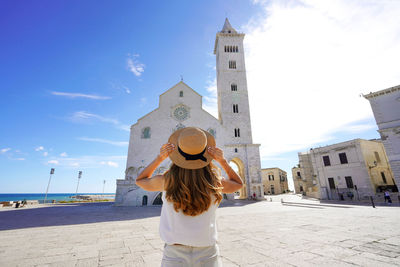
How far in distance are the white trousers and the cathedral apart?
1946 centimetres

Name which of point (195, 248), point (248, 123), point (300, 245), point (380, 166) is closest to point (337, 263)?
point (300, 245)

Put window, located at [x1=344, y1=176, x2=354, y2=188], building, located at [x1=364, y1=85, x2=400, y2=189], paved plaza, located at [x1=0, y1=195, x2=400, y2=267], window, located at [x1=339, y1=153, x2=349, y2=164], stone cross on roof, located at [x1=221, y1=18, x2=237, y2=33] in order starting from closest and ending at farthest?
paved plaza, located at [x1=0, y1=195, x2=400, y2=267] → building, located at [x1=364, y1=85, x2=400, y2=189] → window, located at [x1=344, y1=176, x2=354, y2=188] → window, located at [x1=339, y1=153, x2=349, y2=164] → stone cross on roof, located at [x1=221, y1=18, x2=237, y2=33]

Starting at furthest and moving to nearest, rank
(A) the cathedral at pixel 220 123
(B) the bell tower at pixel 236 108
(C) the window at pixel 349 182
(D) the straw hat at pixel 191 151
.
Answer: (B) the bell tower at pixel 236 108
(A) the cathedral at pixel 220 123
(C) the window at pixel 349 182
(D) the straw hat at pixel 191 151

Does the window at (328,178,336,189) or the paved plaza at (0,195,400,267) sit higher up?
the window at (328,178,336,189)

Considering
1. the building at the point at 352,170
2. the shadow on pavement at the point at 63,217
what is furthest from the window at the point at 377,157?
the shadow on pavement at the point at 63,217

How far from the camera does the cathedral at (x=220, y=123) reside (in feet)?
78.2

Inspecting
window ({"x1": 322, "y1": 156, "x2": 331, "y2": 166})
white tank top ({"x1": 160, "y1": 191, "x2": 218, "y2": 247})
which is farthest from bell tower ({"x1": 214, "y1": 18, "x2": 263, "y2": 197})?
white tank top ({"x1": 160, "y1": 191, "x2": 218, "y2": 247})

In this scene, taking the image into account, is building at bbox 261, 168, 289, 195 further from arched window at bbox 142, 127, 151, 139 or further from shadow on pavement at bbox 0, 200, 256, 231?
shadow on pavement at bbox 0, 200, 256, 231

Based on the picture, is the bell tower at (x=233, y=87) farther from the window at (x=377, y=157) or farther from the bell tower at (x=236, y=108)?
the window at (x=377, y=157)

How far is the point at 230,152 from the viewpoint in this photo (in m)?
26.6

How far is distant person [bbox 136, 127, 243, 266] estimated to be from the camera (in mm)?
1361

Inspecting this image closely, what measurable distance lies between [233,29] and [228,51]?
18.4 ft

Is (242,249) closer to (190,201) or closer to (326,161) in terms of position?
(190,201)

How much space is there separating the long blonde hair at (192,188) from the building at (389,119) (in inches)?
1022
